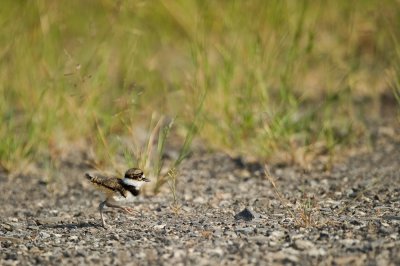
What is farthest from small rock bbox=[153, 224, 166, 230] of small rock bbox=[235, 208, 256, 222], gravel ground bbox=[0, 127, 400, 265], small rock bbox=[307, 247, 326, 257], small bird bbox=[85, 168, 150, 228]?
small rock bbox=[307, 247, 326, 257]

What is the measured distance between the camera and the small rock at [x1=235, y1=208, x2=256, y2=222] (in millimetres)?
4567

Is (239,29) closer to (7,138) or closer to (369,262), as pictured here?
(7,138)

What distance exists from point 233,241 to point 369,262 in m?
0.69

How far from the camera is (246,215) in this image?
4.61m

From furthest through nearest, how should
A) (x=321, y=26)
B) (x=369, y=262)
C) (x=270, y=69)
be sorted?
(x=321, y=26) < (x=270, y=69) < (x=369, y=262)

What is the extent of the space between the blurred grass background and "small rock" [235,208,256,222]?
104 centimetres

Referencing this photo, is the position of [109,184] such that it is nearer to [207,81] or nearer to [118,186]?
[118,186]

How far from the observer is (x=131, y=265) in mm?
3789

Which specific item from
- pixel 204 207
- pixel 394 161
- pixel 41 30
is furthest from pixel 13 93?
pixel 394 161

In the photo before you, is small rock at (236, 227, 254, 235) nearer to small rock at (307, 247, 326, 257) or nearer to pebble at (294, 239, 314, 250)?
pebble at (294, 239, 314, 250)

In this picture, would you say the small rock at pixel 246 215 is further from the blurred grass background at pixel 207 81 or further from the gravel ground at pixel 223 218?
the blurred grass background at pixel 207 81

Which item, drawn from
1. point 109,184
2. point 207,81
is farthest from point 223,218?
point 207,81

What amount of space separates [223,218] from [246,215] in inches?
5.3

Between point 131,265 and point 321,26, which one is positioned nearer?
point 131,265
